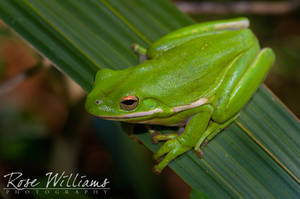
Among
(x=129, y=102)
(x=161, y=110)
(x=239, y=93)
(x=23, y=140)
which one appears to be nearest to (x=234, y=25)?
(x=239, y=93)

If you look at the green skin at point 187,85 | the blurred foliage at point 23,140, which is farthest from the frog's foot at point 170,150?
the blurred foliage at point 23,140

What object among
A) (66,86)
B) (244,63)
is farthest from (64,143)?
(244,63)

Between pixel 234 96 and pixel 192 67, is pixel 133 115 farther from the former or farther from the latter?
pixel 234 96

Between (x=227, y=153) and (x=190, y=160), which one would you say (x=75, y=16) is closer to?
(x=190, y=160)

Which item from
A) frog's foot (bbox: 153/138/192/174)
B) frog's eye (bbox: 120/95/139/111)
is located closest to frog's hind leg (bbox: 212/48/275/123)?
frog's foot (bbox: 153/138/192/174)

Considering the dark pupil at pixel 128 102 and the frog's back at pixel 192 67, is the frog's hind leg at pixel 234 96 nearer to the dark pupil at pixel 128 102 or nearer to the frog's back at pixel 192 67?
the frog's back at pixel 192 67
